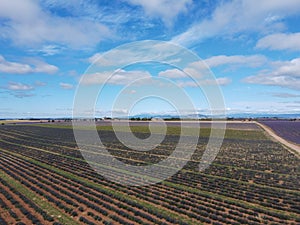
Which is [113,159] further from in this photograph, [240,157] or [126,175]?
[240,157]

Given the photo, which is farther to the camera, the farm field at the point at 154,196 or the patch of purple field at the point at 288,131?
the patch of purple field at the point at 288,131

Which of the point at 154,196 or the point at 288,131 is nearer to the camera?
the point at 154,196

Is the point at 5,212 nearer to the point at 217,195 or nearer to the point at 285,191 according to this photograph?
the point at 217,195

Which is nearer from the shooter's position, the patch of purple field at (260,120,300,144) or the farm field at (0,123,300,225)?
the farm field at (0,123,300,225)

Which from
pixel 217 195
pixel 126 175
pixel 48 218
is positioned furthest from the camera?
pixel 126 175

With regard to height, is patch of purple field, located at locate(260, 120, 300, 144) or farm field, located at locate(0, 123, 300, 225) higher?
patch of purple field, located at locate(260, 120, 300, 144)

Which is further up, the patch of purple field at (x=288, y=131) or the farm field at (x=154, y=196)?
the patch of purple field at (x=288, y=131)

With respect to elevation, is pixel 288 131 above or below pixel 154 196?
above

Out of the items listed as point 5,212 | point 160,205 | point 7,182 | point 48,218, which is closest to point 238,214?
point 160,205

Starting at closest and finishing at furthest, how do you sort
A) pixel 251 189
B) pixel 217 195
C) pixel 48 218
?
pixel 48 218, pixel 217 195, pixel 251 189

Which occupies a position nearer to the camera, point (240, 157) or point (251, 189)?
point (251, 189)
